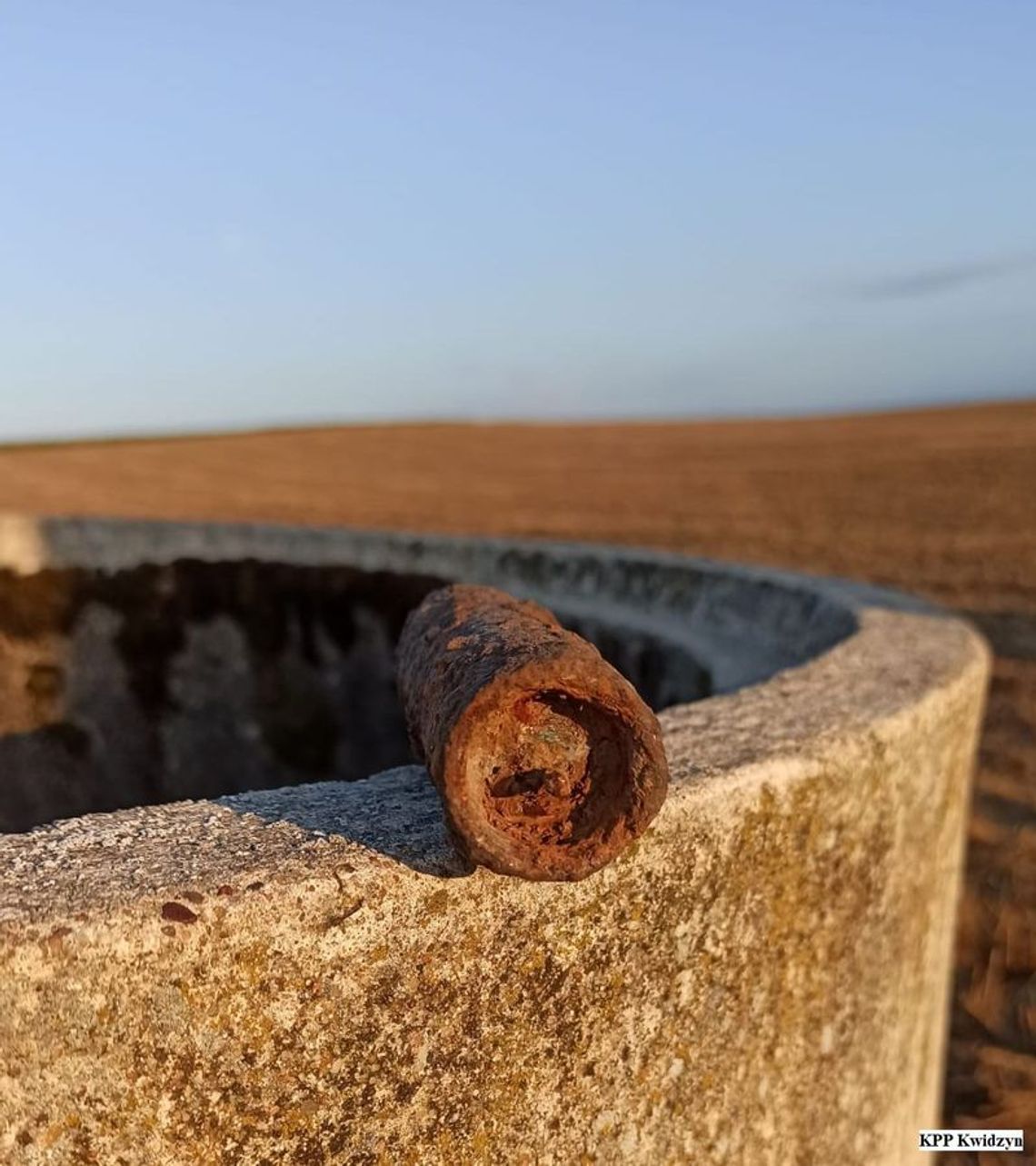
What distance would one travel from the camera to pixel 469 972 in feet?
8.54

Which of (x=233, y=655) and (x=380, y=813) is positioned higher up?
(x=380, y=813)

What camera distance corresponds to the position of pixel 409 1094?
2572 mm

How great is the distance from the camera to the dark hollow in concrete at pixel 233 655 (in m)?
8.56

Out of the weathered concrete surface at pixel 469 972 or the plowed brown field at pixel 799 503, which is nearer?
the weathered concrete surface at pixel 469 972

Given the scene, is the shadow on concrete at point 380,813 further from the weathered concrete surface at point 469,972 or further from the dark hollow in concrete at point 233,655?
the dark hollow in concrete at point 233,655

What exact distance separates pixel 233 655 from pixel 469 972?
7249mm

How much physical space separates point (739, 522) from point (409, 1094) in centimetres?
2673

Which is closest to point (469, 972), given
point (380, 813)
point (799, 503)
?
point (380, 813)

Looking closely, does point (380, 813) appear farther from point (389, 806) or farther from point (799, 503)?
point (799, 503)

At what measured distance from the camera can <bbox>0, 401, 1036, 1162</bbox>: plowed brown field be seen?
320 inches

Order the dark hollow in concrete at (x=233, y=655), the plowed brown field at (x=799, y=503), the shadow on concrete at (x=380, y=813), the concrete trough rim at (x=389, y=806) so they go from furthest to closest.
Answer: the dark hollow in concrete at (x=233, y=655), the plowed brown field at (x=799, y=503), the shadow on concrete at (x=380, y=813), the concrete trough rim at (x=389, y=806)

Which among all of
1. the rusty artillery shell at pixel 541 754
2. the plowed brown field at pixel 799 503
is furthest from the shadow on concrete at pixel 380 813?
the plowed brown field at pixel 799 503

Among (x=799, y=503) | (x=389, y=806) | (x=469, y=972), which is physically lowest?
(x=469, y=972)

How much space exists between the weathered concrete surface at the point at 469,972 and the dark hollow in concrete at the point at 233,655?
4.16m
